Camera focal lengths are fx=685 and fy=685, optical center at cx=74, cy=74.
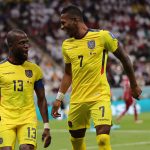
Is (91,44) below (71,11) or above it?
below

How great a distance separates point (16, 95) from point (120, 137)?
9.60 metres

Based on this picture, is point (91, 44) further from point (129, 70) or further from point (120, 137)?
A: point (120, 137)

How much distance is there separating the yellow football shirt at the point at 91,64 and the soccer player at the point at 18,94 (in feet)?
3.47

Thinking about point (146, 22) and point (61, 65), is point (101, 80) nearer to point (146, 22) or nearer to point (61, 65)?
point (61, 65)

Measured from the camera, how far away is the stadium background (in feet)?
106

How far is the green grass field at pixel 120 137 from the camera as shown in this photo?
16469 mm

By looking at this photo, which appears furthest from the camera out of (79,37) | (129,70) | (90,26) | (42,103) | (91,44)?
(90,26)

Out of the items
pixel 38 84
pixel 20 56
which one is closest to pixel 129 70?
pixel 38 84

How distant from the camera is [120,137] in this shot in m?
18.9

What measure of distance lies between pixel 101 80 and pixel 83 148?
1248 millimetres

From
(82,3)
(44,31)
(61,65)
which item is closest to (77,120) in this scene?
(61,65)

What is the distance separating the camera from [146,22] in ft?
134

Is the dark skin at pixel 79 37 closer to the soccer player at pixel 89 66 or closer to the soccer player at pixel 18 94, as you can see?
the soccer player at pixel 89 66

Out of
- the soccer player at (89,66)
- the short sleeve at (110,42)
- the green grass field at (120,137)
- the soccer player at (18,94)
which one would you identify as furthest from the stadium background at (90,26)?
the soccer player at (18,94)
